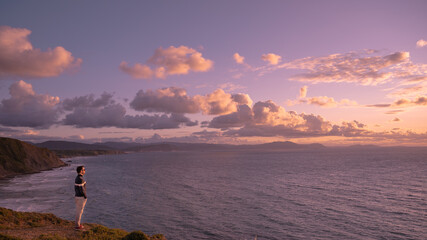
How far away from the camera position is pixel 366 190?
6147 centimetres

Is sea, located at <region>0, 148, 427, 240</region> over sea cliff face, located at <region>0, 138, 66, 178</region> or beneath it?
beneath

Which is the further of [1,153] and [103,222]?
[1,153]

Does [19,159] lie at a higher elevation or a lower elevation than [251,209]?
higher

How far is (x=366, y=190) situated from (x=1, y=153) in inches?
5135

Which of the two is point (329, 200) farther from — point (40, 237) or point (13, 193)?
point (13, 193)

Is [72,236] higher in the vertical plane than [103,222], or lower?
higher

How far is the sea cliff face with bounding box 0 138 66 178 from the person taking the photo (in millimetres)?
99344

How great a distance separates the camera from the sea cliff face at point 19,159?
9934cm

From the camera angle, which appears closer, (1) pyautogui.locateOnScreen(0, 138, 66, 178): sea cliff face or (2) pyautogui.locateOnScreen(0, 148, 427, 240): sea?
(2) pyautogui.locateOnScreen(0, 148, 427, 240): sea

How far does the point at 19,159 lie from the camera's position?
110125mm

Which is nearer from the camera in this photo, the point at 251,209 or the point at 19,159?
the point at 251,209

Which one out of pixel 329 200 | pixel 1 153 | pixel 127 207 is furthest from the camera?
pixel 1 153

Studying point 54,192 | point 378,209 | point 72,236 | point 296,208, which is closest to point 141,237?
point 72,236

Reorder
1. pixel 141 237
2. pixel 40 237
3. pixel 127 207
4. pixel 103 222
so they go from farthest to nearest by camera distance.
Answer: pixel 127 207, pixel 103 222, pixel 141 237, pixel 40 237
